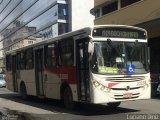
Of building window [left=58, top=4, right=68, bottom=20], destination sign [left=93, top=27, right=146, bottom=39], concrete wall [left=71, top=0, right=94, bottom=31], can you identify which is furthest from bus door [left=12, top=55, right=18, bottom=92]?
concrete wall [left=71, top=0, right=94, bottom=31]

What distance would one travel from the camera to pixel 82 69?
16.1m

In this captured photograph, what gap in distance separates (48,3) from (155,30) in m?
38.7

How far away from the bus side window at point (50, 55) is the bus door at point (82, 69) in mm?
2561

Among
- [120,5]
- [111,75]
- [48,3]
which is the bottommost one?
[111,75]

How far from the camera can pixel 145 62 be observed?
16219 millimetres

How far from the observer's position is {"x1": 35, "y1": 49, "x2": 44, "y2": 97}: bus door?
68.3 feet

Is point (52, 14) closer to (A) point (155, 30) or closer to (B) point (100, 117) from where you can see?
(A) point (155, 30)

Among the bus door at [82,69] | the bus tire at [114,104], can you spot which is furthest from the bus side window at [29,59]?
the bus door at [82,69]

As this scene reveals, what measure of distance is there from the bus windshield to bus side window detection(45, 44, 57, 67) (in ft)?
12.1

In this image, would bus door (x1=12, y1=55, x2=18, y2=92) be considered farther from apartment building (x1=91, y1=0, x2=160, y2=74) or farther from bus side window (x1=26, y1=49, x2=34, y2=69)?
apartment building (x1=91, y1=0, x2=160, y2=74)

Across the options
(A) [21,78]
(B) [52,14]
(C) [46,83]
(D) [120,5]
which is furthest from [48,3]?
(C) [46,83]

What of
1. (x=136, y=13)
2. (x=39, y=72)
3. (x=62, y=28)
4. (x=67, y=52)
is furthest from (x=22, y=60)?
(x=62, y=28)

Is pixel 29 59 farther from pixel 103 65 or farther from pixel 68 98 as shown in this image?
pixel 103 65

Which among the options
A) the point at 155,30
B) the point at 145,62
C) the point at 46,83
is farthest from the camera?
the point at 155,30
